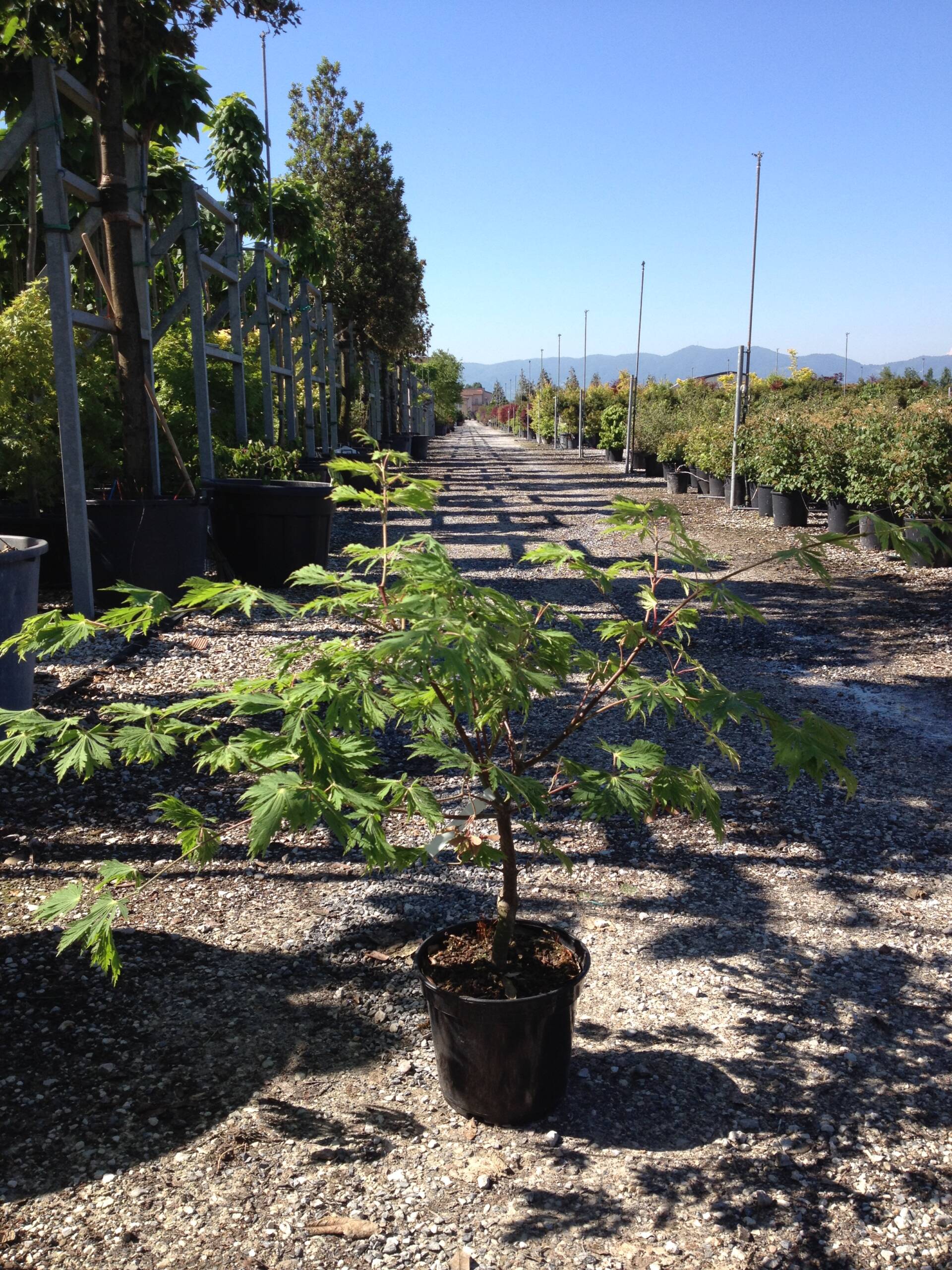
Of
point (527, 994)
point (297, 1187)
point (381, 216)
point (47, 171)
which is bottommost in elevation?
point (297, 1187)

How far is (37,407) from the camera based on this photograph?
6934 millimetres

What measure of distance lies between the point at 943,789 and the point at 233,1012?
3283 mm

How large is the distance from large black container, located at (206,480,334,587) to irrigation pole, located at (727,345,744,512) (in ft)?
29.9

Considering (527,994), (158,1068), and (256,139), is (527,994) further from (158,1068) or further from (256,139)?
(256,139)

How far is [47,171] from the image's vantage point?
239 inches

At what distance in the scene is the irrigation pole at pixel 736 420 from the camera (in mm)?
15273

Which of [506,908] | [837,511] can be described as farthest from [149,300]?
[837,511]

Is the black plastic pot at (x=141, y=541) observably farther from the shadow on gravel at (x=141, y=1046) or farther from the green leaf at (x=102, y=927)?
Result: the green leaf at (x=102, y=927)

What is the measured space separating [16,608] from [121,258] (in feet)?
13.0

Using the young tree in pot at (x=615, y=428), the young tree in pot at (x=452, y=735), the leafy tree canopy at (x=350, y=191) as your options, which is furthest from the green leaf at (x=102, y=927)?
the young tree in pot at (x=615, y=428)

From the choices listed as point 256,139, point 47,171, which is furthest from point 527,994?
point 256,139

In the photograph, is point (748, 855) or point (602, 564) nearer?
point (748, 855)

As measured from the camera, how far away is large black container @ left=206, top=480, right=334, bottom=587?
8133mm

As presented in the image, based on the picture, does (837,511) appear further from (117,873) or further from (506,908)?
(117,873)
